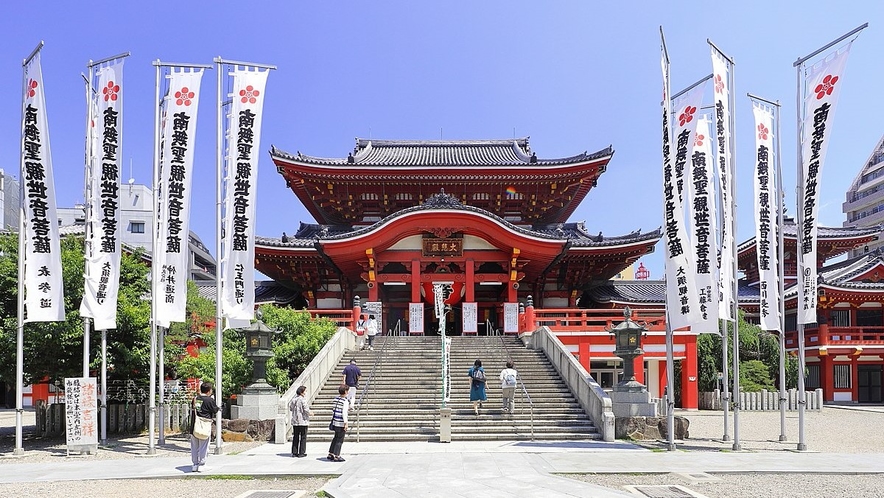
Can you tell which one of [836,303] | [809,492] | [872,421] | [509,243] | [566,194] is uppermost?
[566,194]

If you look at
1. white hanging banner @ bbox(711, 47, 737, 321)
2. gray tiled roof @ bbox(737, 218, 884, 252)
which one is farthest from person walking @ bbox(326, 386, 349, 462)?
gray tiled roof @ bbox(737, 218, 884, 252)

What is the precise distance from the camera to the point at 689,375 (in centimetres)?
2244

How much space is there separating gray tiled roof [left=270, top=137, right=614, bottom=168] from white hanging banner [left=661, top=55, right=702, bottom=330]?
13.3m

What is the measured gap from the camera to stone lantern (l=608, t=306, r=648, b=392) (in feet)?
48.5

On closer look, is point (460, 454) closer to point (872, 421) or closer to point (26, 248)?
point (26, 248)

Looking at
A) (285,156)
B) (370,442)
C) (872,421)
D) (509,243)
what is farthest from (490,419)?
(285,156)

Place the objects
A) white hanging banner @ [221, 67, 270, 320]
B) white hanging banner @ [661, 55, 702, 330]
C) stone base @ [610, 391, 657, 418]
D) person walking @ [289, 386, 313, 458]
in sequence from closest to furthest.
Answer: person walking @ [289, 386, 313, 458], white hanging banner @ [661, 55, 702, 330], white hanging banner @ [221, 67, 270, 320], stone base @ [610, 391, 657, 418]

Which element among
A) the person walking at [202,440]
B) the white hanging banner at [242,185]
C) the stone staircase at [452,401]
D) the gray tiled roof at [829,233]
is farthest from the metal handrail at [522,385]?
the gray tiled roof at [829,233]

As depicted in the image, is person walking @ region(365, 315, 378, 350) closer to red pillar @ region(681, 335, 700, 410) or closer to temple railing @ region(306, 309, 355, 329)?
temple railing @ region(306, 309, 355, 329)

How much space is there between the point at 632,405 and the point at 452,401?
434 centimetres

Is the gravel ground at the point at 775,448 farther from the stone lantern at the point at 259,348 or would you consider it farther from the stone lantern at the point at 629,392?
the stone lantern at the point at 259,348

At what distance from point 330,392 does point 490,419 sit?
14.0 feet

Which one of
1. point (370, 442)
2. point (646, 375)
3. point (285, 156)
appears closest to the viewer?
point (370, 442)

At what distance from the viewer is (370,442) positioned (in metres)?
14.3
